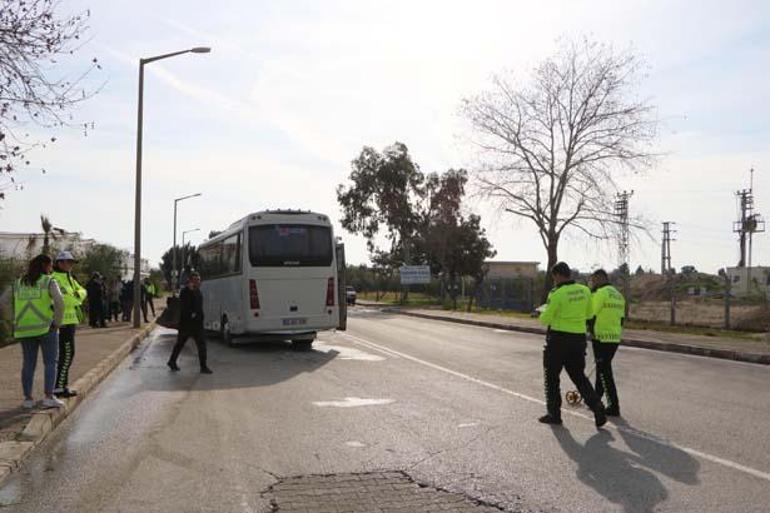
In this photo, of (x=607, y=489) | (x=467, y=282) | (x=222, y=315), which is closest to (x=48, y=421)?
(x=607, y=489)

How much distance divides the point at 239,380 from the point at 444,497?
7656 mm

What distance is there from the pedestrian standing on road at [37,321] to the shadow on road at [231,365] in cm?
282

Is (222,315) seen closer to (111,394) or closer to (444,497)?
(111,394)

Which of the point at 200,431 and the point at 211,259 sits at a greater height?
the point at 211,259

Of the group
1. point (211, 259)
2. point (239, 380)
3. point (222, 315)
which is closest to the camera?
point (239, 380)

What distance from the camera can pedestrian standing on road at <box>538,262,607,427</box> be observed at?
870 cm

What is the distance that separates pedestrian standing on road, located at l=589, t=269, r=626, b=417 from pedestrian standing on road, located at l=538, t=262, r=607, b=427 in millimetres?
645

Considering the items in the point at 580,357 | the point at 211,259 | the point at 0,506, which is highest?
the point at 211,259

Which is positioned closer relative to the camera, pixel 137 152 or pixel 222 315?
pixel 222 315

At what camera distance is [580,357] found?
873 cm

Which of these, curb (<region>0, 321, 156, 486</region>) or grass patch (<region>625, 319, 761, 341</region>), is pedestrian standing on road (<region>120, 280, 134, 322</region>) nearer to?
curb (<region>0, 321, 156, 486</region>)

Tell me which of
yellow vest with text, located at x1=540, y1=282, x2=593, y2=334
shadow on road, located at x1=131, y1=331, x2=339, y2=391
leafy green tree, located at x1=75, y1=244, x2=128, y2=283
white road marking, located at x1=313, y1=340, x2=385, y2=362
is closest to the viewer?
yellow vest with text, located at x1=540, y1=282, x2=593, y2=334

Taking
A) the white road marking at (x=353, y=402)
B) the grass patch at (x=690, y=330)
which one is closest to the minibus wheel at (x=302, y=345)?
the white road marking at (x=353, y=402)

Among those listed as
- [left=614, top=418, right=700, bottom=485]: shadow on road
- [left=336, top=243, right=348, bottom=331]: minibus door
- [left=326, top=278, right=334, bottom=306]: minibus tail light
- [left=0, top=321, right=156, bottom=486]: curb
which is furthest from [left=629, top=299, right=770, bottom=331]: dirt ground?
[left=0, top=321, right=156, bottom=486]: curb
